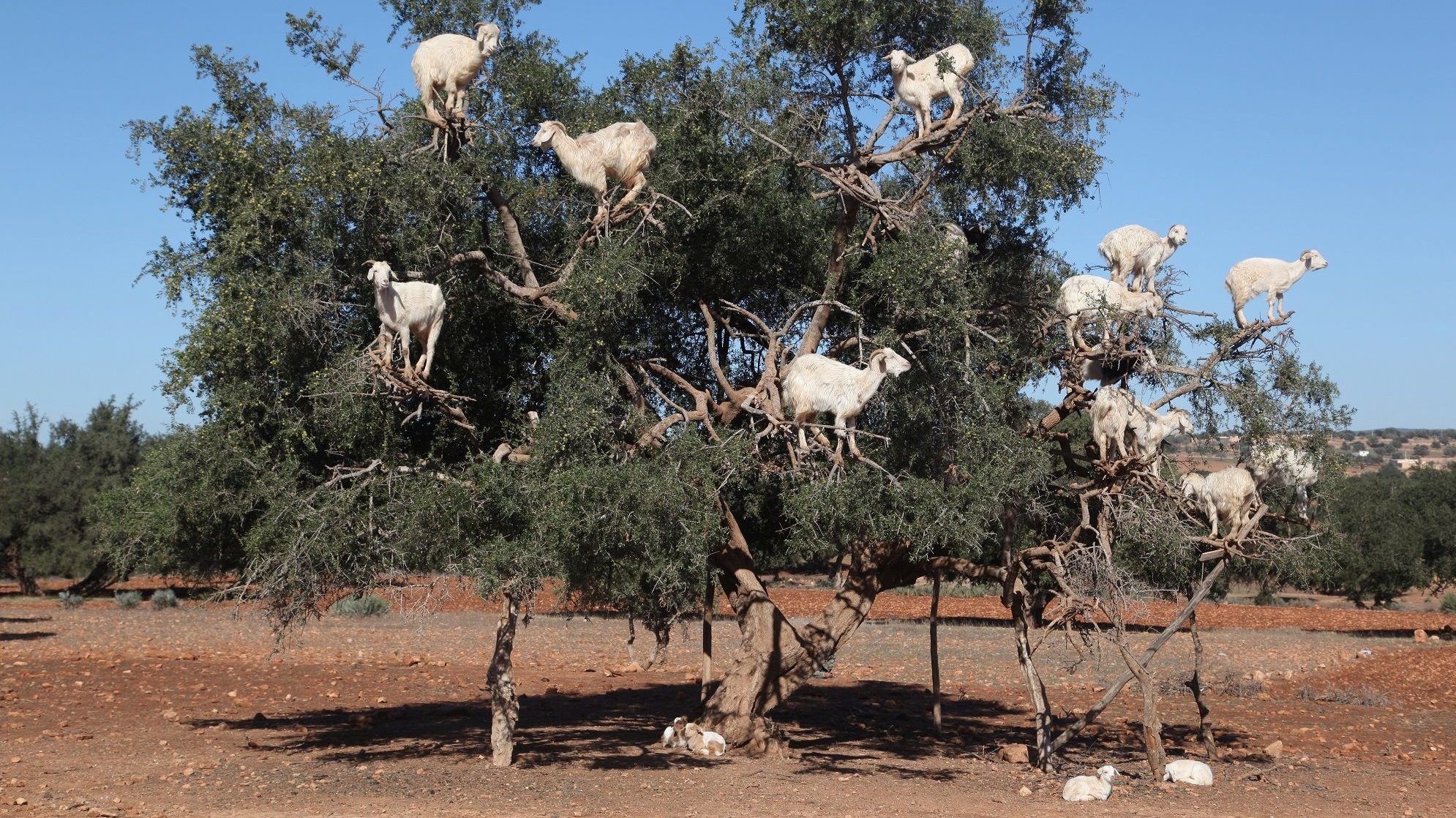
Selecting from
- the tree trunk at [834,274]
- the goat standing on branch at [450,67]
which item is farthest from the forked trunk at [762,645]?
the goat standing on branch at [450,67]

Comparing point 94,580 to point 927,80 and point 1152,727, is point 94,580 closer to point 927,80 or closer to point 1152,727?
point 927,80

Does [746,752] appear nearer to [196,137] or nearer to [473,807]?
[473,807]

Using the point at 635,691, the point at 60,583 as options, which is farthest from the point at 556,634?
the point at 60,583

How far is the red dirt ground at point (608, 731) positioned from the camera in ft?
39.1

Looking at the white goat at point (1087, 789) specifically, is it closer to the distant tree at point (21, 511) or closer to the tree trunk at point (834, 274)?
the tree trunk at point (834, 274)

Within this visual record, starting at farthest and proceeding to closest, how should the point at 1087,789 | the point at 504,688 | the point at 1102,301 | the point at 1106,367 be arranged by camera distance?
the point at 504,688, the point at 1106,367, the point at 1087,789, the point at 1102,301

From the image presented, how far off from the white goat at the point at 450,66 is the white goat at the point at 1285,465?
854cm

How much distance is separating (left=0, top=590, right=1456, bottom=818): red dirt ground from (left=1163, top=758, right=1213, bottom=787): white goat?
21 cm

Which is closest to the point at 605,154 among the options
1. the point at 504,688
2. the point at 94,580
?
the point at 504,688

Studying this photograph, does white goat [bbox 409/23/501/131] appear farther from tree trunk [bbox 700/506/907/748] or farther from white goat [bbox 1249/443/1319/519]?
white goat [bbox 1249/443/1319/519]

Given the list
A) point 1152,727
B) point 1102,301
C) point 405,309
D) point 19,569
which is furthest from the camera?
point 19,569

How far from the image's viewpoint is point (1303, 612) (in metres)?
40.3

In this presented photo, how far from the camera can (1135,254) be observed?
471 inches

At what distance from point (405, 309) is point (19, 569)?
39.6 metres
